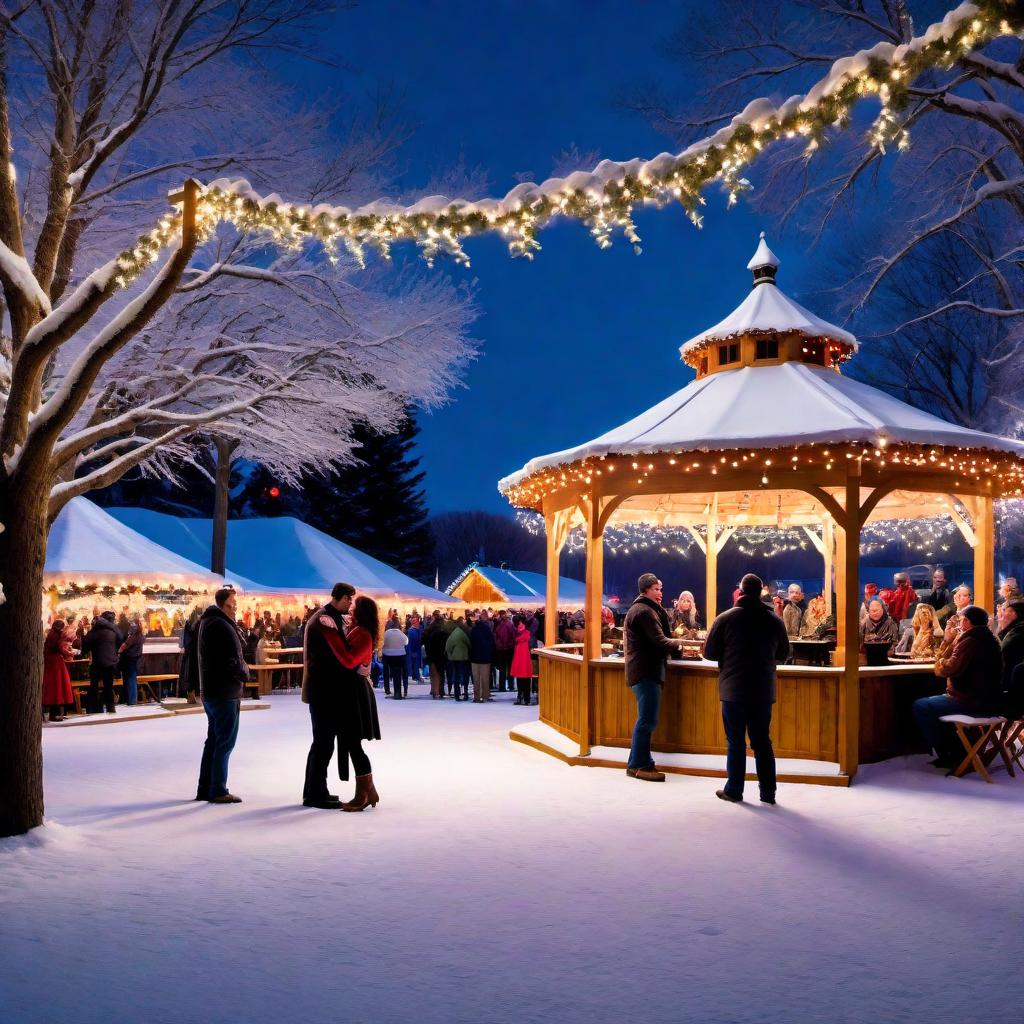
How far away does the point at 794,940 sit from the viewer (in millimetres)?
4855

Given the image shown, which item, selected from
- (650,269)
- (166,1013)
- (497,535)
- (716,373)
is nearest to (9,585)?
(166,1013)

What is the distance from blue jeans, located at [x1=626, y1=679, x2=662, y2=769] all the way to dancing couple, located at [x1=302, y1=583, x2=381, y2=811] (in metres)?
2.70

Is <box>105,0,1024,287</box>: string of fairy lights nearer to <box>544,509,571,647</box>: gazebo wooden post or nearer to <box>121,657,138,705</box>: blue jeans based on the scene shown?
<box>544,509,571,647</box>: gazebo wooden post

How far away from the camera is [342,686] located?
773cm

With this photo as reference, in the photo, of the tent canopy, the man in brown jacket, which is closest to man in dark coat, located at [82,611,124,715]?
the tent canopy

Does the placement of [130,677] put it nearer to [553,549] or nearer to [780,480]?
[553,549]

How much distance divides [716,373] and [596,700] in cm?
443

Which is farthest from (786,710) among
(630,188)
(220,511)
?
(220,511)

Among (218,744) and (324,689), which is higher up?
(324,689)

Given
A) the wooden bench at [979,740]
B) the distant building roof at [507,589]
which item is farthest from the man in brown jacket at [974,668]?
the distant building roof at [507,589]

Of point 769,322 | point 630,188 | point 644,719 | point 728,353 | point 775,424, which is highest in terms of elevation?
point 769,322

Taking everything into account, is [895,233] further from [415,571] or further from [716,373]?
[415,571]

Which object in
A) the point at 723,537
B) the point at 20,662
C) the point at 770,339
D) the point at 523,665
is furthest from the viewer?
the point at 523,665

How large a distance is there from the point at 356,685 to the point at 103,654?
8705 millimetres
